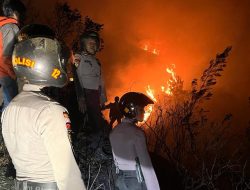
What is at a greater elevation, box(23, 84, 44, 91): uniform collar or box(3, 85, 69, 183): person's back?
box(23, 84, 44, 91): uniform collar

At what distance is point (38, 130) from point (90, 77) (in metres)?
5.08

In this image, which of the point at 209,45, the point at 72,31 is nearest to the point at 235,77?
the point at 209,45

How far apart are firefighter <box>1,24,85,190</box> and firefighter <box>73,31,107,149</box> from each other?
4576mm

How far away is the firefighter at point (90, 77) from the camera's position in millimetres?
7375

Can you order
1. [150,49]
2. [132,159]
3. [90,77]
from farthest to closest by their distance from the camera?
[150,49] → [90,77] → [132,159]

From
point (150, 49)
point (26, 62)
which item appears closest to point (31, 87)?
point (26, 62)

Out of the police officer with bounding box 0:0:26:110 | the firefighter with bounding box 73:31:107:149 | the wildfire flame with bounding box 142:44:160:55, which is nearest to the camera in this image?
the police officer with bounding box 0:0:26:110

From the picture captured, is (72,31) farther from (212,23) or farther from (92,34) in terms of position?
(212,23)

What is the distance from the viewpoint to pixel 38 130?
2.40 meters

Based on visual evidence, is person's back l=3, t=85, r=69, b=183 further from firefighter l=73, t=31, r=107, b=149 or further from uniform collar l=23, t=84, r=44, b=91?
firefighter l=73, t=31, r=107, b=149

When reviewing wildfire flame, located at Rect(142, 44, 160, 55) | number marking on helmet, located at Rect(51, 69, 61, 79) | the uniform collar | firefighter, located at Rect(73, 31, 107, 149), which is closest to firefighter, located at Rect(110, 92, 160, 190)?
number marking on helmet, located at Rect(51, 69, 61, 79)

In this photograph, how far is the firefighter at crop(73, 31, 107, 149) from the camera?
7.38 meters

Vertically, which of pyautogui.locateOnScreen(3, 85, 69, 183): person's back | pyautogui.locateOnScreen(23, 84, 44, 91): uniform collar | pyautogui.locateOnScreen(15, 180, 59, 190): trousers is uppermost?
pyautogui.locateOnScreen(23, 84, 44, 91): uniform collar

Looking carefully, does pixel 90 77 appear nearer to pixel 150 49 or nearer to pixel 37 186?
pixel 37 186
